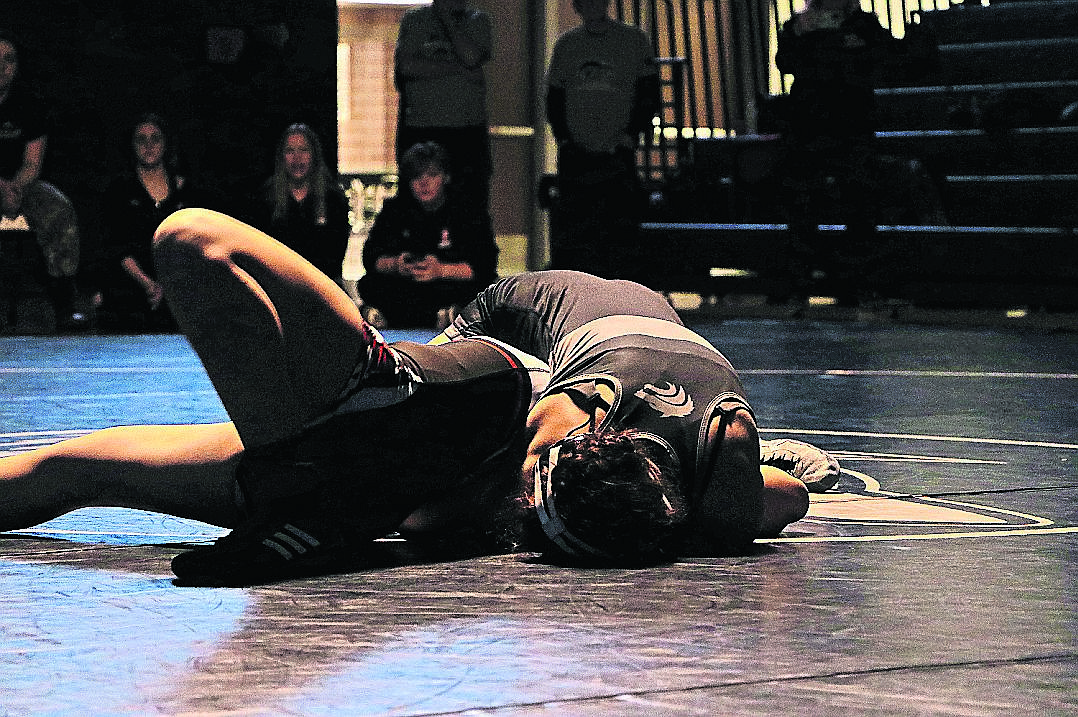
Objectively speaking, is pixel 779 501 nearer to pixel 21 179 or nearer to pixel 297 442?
pixel 297 442

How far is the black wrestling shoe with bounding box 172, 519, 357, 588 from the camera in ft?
8.36

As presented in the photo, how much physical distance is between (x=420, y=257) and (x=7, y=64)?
2.09m

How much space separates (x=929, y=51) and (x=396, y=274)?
2.86 metres

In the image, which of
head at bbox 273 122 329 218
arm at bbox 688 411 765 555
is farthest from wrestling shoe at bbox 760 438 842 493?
head at bbox 273 122 329 218

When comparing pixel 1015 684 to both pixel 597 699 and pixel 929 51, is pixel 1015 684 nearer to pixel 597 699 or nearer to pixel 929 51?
pixel 597 699

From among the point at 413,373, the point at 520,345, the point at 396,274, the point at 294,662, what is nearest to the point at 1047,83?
the point at 396,274

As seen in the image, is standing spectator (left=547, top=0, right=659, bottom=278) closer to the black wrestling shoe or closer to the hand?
the hand

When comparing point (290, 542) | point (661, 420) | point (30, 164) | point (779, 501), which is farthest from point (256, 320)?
point (30, 164)

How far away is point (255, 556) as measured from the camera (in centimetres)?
256

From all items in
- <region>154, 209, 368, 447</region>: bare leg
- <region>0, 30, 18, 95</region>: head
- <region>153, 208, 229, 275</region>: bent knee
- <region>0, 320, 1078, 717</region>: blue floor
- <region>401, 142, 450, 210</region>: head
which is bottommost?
<region>0, 320, 1078, 717</region>: blue floor

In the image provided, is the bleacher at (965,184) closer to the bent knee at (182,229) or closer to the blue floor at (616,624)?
the blue floor at (616,624)

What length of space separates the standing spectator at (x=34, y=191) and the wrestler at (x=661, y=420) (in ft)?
18.4

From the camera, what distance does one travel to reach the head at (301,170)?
8070 mm

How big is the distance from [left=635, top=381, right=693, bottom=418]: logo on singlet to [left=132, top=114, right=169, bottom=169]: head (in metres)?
5.85
